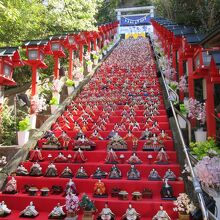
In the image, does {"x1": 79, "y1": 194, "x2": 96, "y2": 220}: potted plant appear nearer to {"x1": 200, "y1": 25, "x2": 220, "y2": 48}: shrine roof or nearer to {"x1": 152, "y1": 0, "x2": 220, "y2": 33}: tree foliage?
{"x1": 200, "y1": 25, "x2": 220, "y2": 48}: shrine roof

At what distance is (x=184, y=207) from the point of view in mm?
5871

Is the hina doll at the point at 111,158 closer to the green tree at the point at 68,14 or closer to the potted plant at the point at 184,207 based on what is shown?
the potted plant at the point at 184,207

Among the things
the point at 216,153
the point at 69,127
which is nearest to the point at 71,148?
the point at 69,127

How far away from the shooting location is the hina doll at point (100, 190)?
6.79m

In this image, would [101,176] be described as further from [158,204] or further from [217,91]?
[217,91]

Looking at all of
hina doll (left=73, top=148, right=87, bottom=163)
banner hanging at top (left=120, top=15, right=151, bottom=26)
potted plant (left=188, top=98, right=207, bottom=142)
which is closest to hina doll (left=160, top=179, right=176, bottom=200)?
potted plant (left=188, top=98, right=207, bottom=142)

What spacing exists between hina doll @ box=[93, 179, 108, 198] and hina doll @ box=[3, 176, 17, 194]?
186cm

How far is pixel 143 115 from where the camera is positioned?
37.4 feet

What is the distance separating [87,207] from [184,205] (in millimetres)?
1817

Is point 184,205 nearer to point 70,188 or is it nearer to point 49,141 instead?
point 70,188

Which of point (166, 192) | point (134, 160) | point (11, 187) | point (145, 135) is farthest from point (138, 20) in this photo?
point (166, 192)

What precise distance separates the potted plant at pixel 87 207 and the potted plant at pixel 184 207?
155cm

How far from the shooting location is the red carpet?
22.0 ft

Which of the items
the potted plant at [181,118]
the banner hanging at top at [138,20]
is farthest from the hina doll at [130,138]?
the banner hanging at top at [138,20]
